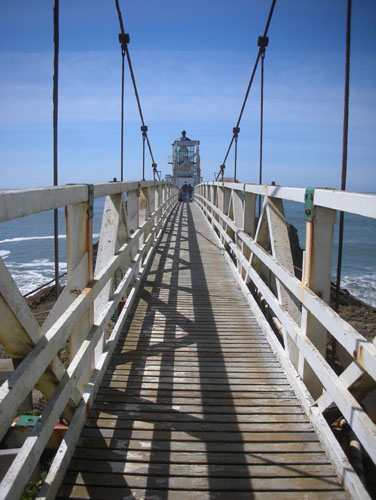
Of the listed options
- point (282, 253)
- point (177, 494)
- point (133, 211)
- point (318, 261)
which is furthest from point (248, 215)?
point (177, 494)

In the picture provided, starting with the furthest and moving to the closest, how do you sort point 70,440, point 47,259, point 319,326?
1. point 47,259
2. point 319,326
3. point 70,440

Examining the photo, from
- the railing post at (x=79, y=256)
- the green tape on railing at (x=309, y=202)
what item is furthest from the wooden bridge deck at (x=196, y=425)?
the green tape on railing at (x=309, y=202)

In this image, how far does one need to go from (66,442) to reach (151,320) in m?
2.22

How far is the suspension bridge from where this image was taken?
179cm

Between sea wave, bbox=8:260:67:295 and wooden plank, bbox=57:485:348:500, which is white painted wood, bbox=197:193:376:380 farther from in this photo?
sea wave, bbox=8:260:67:295

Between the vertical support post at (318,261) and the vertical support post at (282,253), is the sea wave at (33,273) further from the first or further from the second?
the vertical support post at (318,261)

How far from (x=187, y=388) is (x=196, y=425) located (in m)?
0.46

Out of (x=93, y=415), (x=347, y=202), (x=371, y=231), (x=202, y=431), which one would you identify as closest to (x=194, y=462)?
(x=202, y=431)

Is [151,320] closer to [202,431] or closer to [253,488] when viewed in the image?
[202,431]

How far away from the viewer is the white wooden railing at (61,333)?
152 centimetres

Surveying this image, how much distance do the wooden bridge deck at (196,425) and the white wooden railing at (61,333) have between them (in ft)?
0.51

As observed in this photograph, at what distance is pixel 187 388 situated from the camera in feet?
9.94

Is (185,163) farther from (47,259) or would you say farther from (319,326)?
(319,326)

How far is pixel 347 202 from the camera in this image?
6.70 ft
